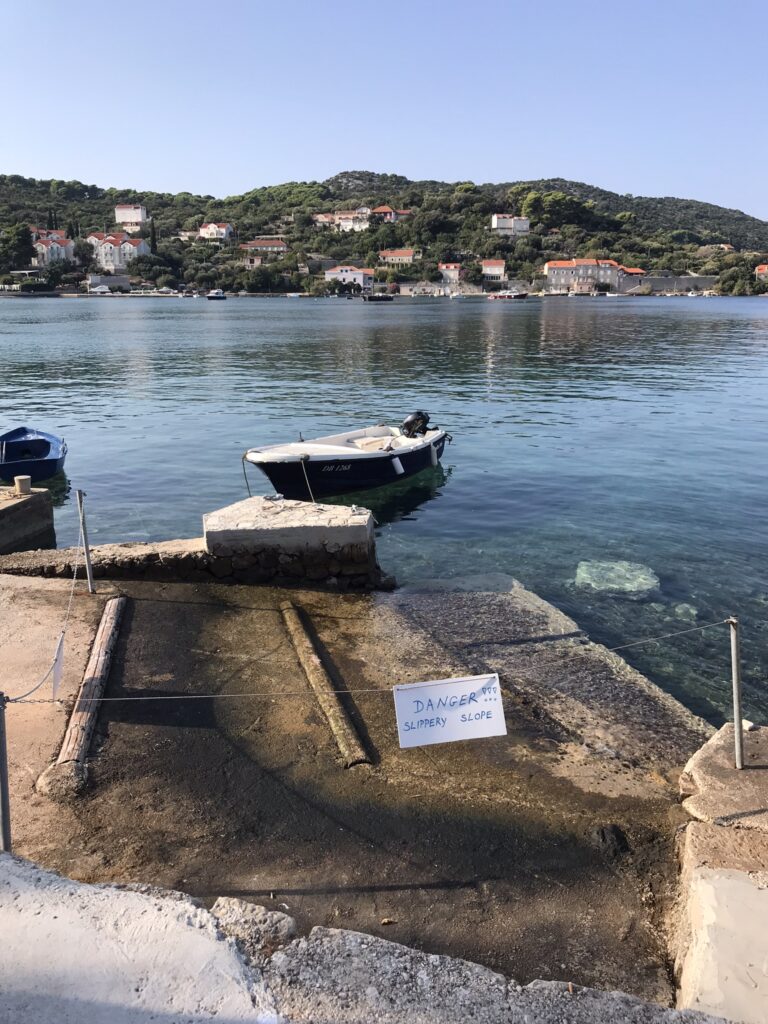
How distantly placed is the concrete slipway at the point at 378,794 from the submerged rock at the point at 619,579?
257cm

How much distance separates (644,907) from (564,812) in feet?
3.13

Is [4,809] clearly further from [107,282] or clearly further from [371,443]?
[107,282]

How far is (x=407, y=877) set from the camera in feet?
15.3

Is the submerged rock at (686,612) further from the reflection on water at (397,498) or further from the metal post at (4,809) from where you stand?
the metal post at (4,809)

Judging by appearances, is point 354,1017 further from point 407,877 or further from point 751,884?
point 751,884

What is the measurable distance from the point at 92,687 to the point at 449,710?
3201 mm

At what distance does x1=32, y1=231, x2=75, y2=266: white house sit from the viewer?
169 meters

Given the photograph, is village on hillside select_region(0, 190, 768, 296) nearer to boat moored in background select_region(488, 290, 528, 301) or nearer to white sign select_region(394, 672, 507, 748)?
boat moored in background select_region(488, 290, 528, 301)

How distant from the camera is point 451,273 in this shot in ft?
563

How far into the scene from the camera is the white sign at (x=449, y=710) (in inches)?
207

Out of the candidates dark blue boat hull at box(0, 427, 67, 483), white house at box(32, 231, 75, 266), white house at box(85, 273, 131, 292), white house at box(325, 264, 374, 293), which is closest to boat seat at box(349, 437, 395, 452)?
dark blue boat hull at box(0, 427, 67, 483)

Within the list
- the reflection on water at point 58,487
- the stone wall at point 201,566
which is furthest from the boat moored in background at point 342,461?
the stone wall at point 201,566

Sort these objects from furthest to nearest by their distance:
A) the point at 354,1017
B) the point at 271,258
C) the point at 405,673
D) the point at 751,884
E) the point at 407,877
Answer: the point at 271,258
the point at 405,673
the point at 407,877
the point at 751,884
the point at 354,1017

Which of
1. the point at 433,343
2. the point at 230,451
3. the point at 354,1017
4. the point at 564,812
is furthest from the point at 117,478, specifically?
the point at 433,343
